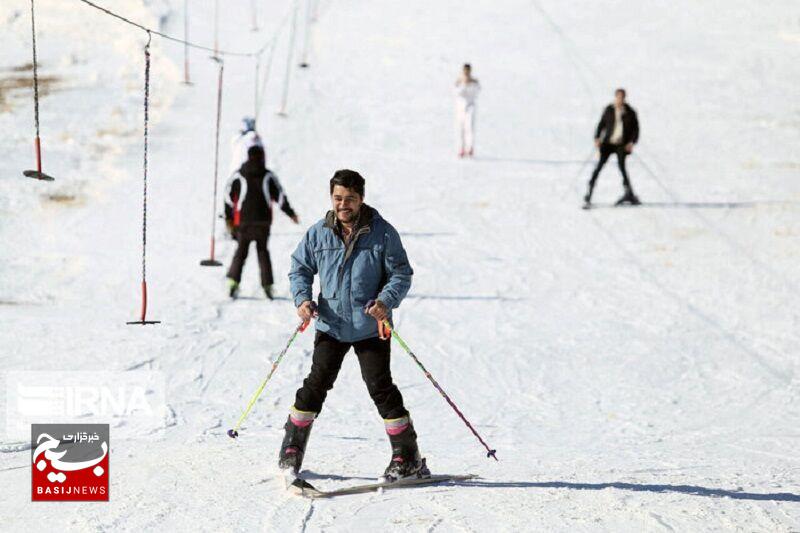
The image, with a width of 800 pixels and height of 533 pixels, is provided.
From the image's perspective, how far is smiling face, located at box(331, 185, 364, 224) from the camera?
5.43 meters

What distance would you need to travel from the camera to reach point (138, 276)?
11.0 meters

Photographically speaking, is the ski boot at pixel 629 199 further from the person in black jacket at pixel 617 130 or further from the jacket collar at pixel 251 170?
the jacket collar at pixel 251 170

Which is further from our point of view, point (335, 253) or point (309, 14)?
point (309, 14)

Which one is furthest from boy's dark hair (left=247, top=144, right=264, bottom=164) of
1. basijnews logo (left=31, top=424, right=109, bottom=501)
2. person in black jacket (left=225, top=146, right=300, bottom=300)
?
basijnews logo (left=31, top=424, right=109, bottom=501)

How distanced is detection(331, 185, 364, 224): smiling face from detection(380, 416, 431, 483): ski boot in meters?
1.17

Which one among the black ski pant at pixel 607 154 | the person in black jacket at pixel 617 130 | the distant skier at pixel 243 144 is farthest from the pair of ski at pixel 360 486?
the black ski pant at pixel 607 154

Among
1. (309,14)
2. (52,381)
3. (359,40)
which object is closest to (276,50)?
(359,40)

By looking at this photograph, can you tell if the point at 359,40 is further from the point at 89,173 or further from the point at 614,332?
the point at 614,332

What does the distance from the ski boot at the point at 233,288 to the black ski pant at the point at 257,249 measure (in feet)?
0.13

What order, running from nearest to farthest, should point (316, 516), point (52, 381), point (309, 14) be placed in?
point (316, 516) < point (52, 381) < point (309, 14)

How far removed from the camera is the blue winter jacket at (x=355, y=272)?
5527 mm

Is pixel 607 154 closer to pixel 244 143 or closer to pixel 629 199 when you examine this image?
pixel 629 199

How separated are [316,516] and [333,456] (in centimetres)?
129

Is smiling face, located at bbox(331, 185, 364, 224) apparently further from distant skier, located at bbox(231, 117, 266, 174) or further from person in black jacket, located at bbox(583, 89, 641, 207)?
person in black jacket, located at bbox(583, 89, 641, 207)
